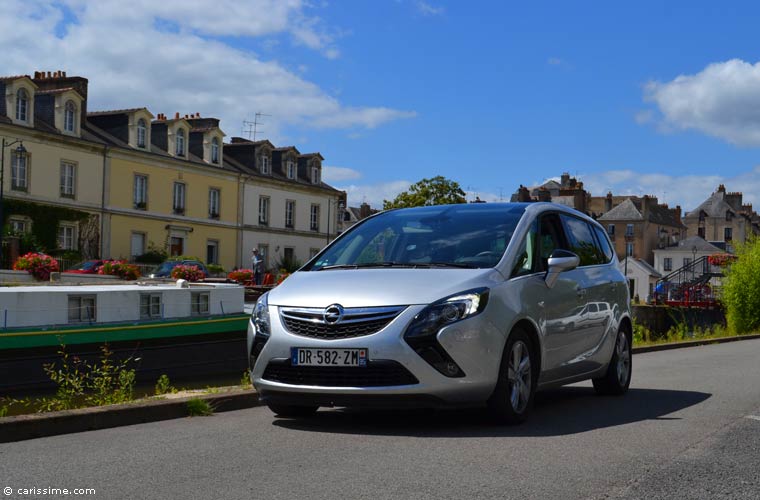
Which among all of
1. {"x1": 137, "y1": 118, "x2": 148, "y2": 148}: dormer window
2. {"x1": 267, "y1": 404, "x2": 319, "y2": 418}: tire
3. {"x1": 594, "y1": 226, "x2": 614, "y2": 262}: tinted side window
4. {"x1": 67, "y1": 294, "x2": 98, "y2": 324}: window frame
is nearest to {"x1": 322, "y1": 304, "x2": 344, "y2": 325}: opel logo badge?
{"x1": 267, "y1": 404, "x2": 319, "y2": 418}: tire

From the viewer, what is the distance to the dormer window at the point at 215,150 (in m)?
65.2

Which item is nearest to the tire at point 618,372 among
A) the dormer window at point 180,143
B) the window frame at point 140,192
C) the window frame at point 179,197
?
the window frame at point 140,192

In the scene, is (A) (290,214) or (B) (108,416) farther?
(A) (290,214)

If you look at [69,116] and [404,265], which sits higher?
[69,116]

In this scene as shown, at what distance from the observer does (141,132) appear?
58.6 m

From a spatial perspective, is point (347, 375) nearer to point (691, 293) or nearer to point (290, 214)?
point (691, 293)

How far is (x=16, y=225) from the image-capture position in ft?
165

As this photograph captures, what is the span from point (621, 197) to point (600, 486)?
13291cm

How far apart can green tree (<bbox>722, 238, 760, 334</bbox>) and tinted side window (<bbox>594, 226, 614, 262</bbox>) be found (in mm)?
30096

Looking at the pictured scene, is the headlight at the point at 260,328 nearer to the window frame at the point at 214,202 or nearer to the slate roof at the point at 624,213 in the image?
the window frame at the point at 214,202

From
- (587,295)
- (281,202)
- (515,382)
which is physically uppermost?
(281,202)

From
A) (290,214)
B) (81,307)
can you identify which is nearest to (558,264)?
(81,307)

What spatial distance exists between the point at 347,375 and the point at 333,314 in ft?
1.47

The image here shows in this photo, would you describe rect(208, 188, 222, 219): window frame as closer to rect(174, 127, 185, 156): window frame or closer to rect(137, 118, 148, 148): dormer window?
rect(174, 127, 185, 156): window frame
